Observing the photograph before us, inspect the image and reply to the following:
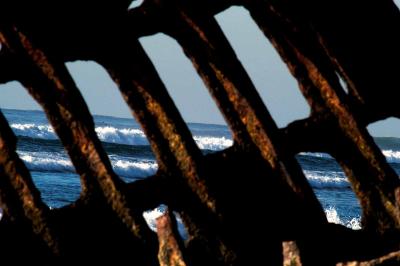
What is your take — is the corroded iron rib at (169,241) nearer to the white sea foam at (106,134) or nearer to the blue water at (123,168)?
the blue water at (123,168)

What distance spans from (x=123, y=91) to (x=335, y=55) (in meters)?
0.94

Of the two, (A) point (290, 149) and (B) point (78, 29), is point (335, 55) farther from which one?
(B) point (78, 29)

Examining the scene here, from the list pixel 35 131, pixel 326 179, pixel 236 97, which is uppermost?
pixel 35 131

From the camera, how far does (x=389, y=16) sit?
3.47 m

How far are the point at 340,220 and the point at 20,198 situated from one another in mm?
15073

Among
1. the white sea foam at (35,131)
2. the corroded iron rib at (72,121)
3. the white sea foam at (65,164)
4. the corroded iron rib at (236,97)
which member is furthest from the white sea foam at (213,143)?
the corroded iron rib at (72,121)

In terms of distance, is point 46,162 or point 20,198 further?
point 46,162

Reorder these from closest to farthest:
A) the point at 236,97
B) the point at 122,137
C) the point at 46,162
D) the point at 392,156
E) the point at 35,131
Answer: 1. the point at 236,97
2. the point at 46,162
3. the point at 35,131
4. the point at 122,137
5. the point at 392,156

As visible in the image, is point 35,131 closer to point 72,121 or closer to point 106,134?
point 106,134

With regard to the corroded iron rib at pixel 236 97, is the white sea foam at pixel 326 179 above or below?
below

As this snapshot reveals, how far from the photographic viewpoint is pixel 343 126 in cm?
320

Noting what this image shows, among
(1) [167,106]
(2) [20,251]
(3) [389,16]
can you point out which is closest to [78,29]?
(1) [167,106]

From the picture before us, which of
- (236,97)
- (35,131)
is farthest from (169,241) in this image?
(35,131)

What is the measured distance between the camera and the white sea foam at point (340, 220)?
52.9 ft
